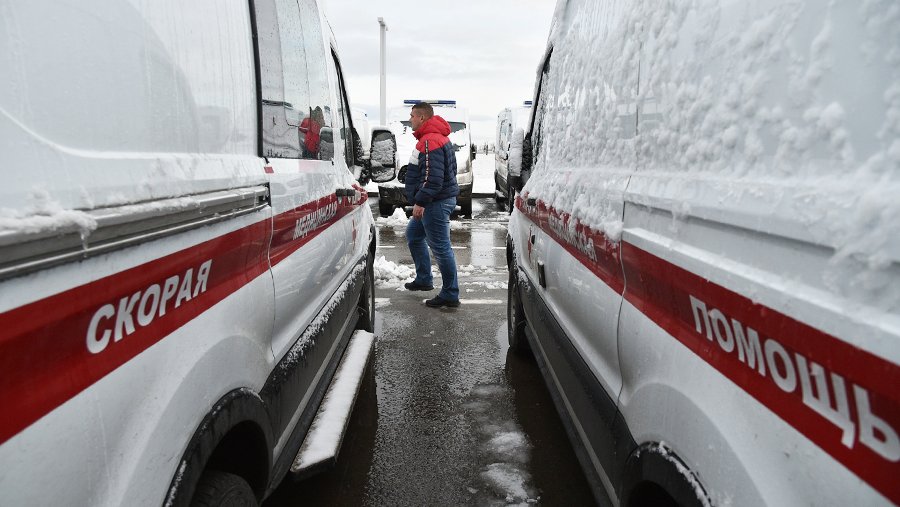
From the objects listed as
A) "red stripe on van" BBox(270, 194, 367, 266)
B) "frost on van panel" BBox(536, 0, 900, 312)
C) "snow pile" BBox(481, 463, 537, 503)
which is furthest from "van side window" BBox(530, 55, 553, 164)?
"snow pile" BBox(481, 463, 537, 503)

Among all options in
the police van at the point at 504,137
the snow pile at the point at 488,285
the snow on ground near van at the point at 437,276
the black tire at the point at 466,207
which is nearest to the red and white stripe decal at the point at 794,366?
the snow pile at the point at 488,285

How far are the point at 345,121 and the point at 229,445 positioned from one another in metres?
2.87

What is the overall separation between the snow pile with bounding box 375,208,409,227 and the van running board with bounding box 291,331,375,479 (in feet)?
25.9

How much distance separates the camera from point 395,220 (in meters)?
11.4

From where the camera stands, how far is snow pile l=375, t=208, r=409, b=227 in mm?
11135

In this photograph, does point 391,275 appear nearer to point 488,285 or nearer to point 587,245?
point 488,285

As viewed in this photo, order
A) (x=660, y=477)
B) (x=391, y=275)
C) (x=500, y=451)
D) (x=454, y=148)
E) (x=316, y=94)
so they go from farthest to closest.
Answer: (x=454, y=148), (x=391, y=275), (x=500, y=451), (x=316, y=94), (x=660, y=477)

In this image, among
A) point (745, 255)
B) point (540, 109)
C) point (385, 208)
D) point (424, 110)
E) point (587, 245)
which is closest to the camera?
point (745, 255)

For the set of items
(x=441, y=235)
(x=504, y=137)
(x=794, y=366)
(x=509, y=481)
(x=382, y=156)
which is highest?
(x=504, y=137)

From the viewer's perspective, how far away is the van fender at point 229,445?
1.26 meters

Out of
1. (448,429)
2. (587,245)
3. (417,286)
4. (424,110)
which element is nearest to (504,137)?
(417,286)

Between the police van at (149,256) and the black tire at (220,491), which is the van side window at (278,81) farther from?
the black tire at (220,491)

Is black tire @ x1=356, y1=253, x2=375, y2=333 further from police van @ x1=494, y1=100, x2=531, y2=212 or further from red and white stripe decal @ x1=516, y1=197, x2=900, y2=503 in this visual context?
police van @ x1=494, y1=100, x2=531, y2=212

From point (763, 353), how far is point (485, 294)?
5188 mm
